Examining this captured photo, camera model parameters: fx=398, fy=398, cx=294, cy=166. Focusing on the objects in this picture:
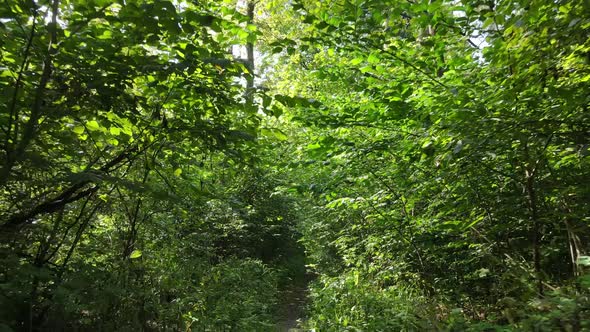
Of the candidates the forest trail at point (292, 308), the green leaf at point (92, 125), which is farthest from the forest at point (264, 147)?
the forest trail at point (292, 308)

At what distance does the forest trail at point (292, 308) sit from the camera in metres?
9.99

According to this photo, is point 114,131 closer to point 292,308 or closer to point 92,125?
point 92,125

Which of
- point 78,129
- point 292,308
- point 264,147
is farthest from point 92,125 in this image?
point 292,308

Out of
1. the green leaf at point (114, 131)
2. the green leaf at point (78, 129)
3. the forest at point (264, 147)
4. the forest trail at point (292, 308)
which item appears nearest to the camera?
the forest at point (264, 147)

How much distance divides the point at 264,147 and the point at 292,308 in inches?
359

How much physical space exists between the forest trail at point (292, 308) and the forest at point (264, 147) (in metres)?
2.60

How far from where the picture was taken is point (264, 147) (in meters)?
4.38

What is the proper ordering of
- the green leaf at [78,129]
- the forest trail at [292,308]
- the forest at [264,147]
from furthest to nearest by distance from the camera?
the forest trail at [292,308] < the green leaf at [78,129] < the forest at [264,147]

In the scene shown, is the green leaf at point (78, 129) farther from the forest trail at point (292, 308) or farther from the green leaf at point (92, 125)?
the forest trail at point (292, 308)

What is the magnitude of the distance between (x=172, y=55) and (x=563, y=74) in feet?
11.4

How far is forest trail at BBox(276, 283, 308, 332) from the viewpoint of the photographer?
9.99m

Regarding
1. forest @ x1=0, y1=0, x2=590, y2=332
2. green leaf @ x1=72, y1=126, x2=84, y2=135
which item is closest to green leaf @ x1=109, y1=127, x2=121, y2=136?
forest @ x1=0, y1=0, x2=590, y2=332

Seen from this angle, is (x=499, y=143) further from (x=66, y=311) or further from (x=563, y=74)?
(x=66, y=311)

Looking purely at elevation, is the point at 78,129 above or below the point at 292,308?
above
